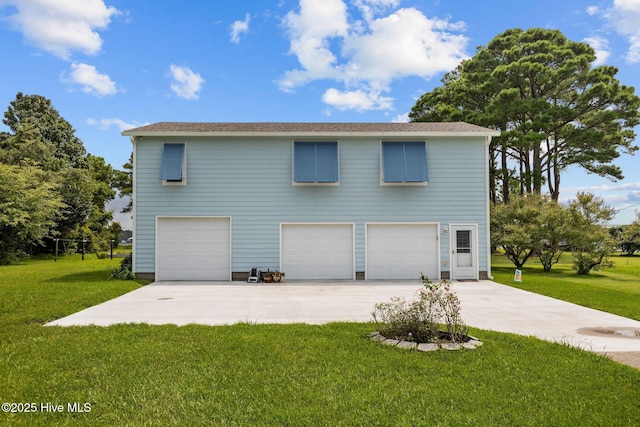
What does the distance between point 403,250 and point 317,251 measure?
279cm

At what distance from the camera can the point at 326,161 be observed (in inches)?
510

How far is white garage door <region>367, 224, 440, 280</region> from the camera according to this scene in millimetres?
13078

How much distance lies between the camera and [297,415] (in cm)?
315

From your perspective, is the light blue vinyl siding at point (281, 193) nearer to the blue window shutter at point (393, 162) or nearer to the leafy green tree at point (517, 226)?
the blue window shutter at point (393, 162)

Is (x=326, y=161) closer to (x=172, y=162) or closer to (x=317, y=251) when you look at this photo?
(x=317, y=251)

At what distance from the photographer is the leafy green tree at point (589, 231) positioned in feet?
48.3

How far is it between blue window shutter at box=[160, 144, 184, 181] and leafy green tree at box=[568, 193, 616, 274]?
14.0 m

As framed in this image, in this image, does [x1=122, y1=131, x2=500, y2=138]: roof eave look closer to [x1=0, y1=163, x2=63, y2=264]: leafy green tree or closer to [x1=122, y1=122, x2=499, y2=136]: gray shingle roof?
[x1=122, y1=122, x2=499, y2=136]: gray shingle roof

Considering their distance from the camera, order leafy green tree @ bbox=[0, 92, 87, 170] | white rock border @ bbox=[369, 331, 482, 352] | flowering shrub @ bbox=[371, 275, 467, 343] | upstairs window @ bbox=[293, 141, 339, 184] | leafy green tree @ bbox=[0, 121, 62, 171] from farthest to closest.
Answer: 1. leafy green tree @ bbox=[0, 92, 87, 170]
2. leafy green tree @ bbox=[0, 121, 62, 171]
3. upstairs window @ bbox=[293, 141, 339, 184]
4. flowering shrub @ bbox=[371, 275, 467, 343]
5. white rock border @ bbox=[369, 331, 482, 352]

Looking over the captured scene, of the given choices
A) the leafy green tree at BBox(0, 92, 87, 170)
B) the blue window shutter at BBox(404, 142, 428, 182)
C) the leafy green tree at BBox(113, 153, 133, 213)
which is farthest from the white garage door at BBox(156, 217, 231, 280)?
the leafy green tree at BBox(113, 153, 133, 213)

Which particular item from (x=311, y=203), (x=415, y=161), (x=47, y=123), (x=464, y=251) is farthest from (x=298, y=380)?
(x=47, y=123)

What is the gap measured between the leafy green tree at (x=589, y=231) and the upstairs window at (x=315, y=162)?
30.5 feet

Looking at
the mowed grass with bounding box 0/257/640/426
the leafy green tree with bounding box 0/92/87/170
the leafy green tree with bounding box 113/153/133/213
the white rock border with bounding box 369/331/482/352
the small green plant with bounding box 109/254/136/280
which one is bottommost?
the mowed grass with bounding box 0/257/640/426

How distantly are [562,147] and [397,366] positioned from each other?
2691 centimetres
